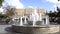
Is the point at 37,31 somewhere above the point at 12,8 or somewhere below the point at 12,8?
below

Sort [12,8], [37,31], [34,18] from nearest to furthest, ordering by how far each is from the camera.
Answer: [37,31]
[34,18]
[12,8]

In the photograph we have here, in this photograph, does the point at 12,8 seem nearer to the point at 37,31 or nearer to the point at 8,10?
the point at 8,10

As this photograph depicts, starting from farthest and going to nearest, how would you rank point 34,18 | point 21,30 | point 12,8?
point 12,8
point 34,18
point 21,30

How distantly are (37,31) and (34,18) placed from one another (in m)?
3.28

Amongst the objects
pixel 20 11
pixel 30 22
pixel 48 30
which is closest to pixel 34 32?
pixel 48 30

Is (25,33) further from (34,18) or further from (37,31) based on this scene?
(34,18)

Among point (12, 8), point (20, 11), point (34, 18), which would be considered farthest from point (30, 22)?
point (20, 11)

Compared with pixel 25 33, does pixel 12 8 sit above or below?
above

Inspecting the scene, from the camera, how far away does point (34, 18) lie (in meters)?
14.3

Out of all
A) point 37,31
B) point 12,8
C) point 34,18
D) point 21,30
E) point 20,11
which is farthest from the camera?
point 20,11

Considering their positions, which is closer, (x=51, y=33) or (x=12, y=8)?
(x=51, y=33)

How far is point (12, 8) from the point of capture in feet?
182

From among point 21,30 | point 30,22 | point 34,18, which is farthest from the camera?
point 34,18

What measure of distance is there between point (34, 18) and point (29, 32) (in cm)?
312
